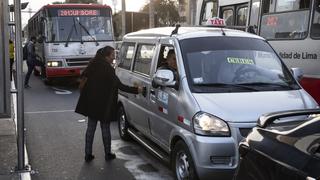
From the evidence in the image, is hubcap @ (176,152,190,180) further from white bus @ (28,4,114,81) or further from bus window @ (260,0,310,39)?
white bus @ (28,4,114,81)

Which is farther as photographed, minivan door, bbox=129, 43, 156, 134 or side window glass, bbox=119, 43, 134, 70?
side window glass, bbox=119, 43, 134, 70

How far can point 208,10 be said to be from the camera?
13688 millimetres

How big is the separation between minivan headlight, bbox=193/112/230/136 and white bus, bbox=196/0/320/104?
11.5ft

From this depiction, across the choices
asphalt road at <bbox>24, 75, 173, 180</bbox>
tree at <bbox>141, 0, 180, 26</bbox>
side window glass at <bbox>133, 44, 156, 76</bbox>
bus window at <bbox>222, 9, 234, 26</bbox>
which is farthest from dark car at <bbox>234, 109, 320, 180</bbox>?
tree at <bbox>141, 0, 180, 26</bbox>

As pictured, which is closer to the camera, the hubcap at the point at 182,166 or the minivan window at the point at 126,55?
the hubcap at the point at 182,166

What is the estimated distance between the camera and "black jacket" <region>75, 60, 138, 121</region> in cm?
675

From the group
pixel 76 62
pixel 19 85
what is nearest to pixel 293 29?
pixel 19 85

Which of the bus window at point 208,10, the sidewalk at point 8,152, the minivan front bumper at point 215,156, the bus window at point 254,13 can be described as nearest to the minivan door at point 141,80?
the sidewalk at point 8,152

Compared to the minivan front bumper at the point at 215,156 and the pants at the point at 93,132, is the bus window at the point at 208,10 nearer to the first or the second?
the pants at the point at 93,132

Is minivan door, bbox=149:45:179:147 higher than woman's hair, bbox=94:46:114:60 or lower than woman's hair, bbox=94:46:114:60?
lower

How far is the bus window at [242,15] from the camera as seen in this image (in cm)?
1125

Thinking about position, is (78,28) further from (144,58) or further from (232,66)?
(232,66)

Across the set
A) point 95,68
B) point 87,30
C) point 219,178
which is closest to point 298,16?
point 95,68

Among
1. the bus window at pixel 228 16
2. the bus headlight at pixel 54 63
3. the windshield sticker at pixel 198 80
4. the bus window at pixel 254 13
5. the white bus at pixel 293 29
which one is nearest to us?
the windshield sticker at pixel 198 80
